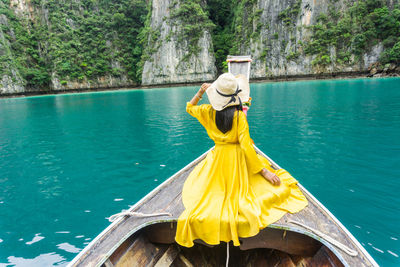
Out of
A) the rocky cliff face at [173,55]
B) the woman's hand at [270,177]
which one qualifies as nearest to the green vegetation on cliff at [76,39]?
the rocky cliff face at [173,55]

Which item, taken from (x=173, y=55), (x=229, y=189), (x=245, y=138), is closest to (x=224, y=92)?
(x=245, y=138)

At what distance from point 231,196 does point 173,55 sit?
Result: 51.6m

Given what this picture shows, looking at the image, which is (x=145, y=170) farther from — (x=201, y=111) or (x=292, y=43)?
(x=292, y=43)

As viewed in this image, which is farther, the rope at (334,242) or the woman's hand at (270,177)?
the woman's hand at (270,177)

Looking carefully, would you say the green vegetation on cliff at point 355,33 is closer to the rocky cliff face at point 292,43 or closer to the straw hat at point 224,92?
the rocky cliff face at point 292,43

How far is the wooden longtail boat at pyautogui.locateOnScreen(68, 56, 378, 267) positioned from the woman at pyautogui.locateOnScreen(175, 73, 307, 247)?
0.17 metres

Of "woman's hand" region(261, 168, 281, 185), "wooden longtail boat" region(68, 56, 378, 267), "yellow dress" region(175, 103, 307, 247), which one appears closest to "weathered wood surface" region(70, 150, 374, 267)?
"wooden longtail boat" region(68, 56, 378, 267)

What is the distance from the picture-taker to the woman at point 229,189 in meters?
1.91

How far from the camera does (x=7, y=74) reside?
39.8m

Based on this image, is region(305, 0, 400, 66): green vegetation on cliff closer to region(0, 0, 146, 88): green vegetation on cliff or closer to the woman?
region(0, 0, 146, 88): green vegetation on cliff

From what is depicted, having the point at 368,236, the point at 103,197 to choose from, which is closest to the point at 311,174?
the point at 368,236

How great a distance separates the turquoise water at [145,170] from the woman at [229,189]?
85.7 inches

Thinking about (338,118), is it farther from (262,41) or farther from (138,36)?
(138,36)

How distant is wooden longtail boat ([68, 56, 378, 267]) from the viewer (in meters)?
1.78
